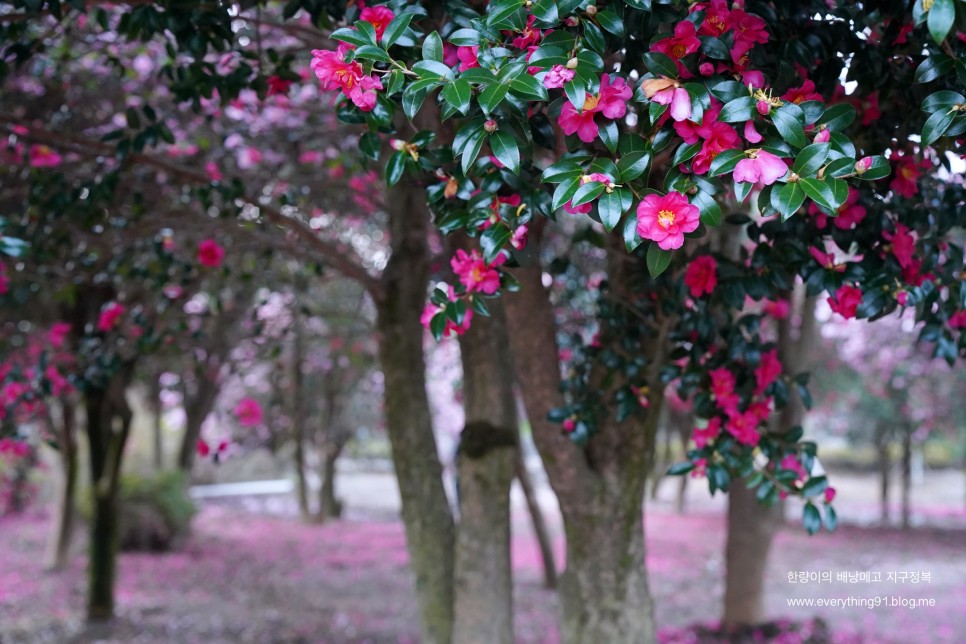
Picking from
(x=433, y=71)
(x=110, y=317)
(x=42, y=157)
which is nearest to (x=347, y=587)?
(x=110, y=317)

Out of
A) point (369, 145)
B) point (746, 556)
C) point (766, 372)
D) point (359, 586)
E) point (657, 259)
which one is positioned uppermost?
point (369, 145)

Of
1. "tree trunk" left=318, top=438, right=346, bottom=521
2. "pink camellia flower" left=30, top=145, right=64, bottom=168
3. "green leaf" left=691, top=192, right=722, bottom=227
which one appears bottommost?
"tree trunk" left=318, top=438, right=346, bottom=521

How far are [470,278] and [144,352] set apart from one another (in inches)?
102

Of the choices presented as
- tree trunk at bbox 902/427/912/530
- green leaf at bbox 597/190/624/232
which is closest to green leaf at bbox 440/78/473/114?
green leaf at bbox 597/190/624/232

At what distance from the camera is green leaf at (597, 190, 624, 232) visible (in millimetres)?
1287

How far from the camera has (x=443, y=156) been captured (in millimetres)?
1898

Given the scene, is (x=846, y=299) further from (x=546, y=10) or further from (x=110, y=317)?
(x=110, y=317)

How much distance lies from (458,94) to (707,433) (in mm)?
1484

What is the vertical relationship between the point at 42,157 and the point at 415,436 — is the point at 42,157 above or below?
above

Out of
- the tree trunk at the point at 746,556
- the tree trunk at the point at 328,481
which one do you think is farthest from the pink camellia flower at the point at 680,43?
the tree trunk at the point at 328,481

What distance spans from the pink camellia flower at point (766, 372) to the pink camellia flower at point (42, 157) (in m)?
3.22

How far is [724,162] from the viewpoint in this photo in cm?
133

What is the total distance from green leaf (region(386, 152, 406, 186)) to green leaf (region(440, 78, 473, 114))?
0.42 meters

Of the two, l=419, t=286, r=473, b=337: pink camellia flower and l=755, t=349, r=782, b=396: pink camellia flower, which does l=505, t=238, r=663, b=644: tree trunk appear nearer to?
l=755, t=349, r=782, b=396: pink camellia flower
